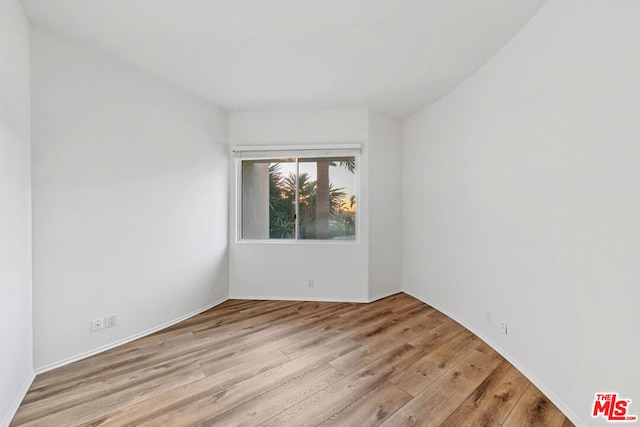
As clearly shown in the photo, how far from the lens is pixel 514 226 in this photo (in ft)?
6.36

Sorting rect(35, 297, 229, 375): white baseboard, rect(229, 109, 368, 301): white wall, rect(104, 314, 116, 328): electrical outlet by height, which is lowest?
rect(35, 297, 229, 375): white baseboard

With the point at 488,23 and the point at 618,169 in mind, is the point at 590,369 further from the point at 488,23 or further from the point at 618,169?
the point at 488,23

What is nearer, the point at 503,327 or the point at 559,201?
the point at 559,201

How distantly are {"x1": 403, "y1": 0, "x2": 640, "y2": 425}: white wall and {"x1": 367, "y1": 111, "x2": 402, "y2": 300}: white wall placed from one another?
951mm

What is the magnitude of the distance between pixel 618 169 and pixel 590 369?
1.08 meters

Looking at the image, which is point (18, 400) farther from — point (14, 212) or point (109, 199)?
point (109, 199)

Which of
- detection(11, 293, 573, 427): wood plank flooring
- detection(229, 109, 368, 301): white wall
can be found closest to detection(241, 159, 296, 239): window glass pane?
detection(229, 109, 368, 301): white wall

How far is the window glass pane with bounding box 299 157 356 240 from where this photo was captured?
3385mm

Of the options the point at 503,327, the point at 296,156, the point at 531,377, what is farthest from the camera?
the point at 296,156

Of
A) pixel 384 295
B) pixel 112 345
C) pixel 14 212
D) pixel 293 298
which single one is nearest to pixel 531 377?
pixel 384 295

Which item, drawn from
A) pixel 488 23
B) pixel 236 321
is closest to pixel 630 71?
pixel 488 23

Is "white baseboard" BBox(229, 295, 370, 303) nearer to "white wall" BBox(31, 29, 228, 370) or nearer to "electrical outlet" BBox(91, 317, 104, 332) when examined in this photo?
"white wall" BBox(31, 29, 228, 370)

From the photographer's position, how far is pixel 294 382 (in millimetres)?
1766

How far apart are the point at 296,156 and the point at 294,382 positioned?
98.2 inches
